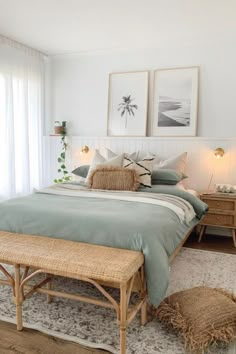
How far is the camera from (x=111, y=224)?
7.02 feet

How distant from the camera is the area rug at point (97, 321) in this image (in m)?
1.81

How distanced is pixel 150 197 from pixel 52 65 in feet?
10.1

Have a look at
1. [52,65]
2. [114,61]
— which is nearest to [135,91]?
[114,61]

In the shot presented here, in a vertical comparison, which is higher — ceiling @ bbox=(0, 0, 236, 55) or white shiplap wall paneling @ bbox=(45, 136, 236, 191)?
ceiling @ bbox=(0, 0, 236, 55)

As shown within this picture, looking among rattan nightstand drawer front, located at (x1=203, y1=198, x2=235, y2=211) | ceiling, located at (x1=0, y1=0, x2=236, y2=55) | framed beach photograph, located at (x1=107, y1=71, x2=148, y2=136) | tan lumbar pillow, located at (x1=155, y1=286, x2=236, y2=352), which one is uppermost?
ceiling, located at (x1=0, y1=0, x2=236, y2=55)

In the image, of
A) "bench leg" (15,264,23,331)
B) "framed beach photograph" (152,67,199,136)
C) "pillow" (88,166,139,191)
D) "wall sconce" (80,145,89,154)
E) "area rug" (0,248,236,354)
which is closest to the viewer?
"area rug" (0,248,236,354)

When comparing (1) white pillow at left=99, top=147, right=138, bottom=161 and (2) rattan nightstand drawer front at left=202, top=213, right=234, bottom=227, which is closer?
(2) rattan nightstand drawer front at left=202, top=213, right=234, bottom=227

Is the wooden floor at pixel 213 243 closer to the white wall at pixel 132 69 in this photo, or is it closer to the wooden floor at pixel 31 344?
the white wall at pixel 132 69

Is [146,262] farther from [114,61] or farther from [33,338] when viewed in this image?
[114,61]

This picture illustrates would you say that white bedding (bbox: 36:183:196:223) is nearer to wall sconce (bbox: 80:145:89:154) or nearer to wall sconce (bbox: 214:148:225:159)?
wall sconce (bbox: 214:148:225:159)

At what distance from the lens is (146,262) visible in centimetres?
196

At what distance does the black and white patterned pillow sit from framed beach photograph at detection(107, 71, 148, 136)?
771 millimetres

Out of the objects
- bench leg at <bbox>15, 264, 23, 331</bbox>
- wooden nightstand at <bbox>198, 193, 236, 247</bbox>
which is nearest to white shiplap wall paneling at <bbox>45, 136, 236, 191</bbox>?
wooden nightstand at <bbox>198, 193, 236, 247</bbox>

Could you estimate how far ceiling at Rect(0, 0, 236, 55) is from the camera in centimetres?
308
